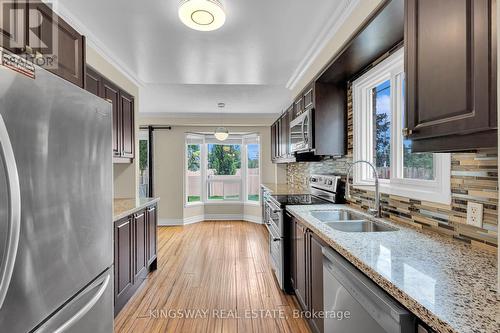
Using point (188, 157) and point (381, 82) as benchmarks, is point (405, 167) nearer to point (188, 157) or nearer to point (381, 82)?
point (381, 82)

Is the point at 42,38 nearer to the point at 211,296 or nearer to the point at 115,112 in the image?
the point at 115,112

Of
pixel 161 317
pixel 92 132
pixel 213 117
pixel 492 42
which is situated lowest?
pixel 161 317

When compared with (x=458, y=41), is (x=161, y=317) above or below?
below

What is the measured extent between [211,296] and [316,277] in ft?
4.33

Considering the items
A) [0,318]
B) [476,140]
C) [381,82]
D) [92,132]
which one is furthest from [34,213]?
[381,82]

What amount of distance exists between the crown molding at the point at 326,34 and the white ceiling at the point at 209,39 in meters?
0.01

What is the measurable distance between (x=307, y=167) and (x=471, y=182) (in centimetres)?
285

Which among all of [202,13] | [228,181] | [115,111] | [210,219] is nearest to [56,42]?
[202,13]

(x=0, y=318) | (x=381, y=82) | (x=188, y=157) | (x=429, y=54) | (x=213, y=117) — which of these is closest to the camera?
(x=0, y=318)

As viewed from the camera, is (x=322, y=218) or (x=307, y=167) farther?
(x=307, y=167)

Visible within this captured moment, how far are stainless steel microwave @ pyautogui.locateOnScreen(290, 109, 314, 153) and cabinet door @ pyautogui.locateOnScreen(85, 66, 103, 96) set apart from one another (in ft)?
6.78

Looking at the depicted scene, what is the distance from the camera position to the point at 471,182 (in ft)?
4.22

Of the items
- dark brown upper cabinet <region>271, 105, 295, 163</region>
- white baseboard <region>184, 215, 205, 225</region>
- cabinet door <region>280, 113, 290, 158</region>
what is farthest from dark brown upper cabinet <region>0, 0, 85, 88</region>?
white baseboard <region>184, 215, 205, 225</region>

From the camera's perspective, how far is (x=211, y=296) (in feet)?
8.59
